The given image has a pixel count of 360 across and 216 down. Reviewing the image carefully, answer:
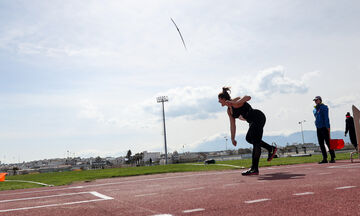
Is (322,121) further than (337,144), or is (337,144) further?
(322,121)

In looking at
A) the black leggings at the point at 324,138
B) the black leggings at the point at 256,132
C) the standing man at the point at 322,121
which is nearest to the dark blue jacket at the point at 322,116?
the standing man at the point at 322,121

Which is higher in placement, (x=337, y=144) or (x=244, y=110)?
(x=244, y=110)

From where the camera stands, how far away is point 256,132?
26.2 ft

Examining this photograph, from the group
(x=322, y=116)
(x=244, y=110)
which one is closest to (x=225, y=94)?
(x=244, y=110)

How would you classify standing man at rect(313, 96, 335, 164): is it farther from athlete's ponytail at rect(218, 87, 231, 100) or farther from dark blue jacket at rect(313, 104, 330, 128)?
athlete's ponytail at rect(218, 87, 231, 100)

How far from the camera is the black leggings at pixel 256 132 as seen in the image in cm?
791

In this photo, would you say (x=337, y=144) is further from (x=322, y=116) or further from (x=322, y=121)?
(x=322, y=116)

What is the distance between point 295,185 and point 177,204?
2066 mm

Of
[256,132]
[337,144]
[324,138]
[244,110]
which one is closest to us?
[256,132]

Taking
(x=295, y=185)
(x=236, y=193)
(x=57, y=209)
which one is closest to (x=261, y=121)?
(x=295, y=185)

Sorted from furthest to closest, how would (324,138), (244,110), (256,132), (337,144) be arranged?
(324,138)
(337,144)
(244,110)
(256,132)

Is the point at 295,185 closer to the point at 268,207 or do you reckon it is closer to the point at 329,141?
the point at 268,207

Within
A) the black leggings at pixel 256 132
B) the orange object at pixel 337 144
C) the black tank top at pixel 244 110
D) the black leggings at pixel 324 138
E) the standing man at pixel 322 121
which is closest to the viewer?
the black leggings at pixel 256 132

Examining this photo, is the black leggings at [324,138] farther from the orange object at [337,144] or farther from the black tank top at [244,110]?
the black tank top at [244,110]
